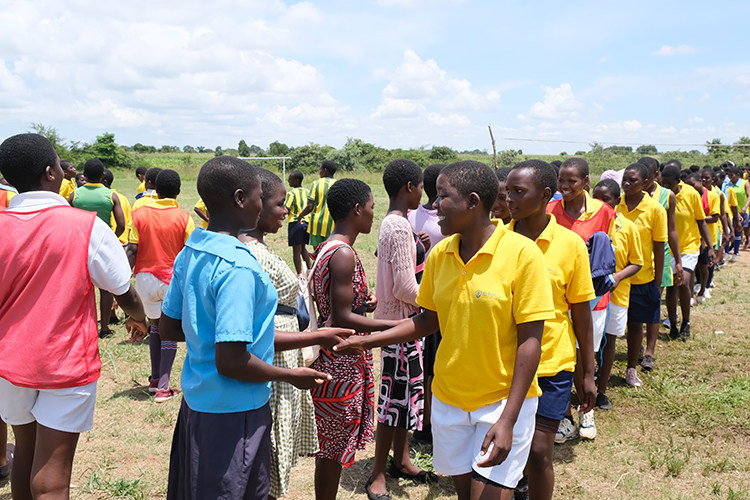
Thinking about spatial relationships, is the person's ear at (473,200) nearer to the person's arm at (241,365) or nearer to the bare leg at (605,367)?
the person's arm at (241,365)

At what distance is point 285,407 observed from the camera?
2605 mm

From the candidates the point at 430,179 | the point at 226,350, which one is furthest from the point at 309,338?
the point at 430,179

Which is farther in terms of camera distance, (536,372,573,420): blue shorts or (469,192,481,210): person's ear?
(536,372,573,420): blue shorts

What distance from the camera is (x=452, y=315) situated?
92.6 inches

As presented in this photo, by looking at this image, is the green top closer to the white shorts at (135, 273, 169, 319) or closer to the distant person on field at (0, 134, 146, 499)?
the white shorts at (135, 273, 169, 319)

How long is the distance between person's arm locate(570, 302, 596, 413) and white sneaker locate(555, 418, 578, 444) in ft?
4.77

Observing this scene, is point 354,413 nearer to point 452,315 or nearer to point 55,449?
point 452,315

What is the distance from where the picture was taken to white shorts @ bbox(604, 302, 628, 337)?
499 cm

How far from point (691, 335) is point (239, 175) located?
6802 mm

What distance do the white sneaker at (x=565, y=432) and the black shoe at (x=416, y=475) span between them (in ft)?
3.86

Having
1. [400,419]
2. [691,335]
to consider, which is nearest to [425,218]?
[400,419]

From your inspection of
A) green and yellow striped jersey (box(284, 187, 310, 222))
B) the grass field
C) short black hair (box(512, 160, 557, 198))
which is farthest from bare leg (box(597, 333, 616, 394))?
green and yellow striped jersey (box(284, 187, 310, 222))

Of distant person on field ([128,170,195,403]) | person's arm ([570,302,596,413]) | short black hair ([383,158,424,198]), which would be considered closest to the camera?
person's arm ([570,302,596,413])

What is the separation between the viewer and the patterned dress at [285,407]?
2545 mm
